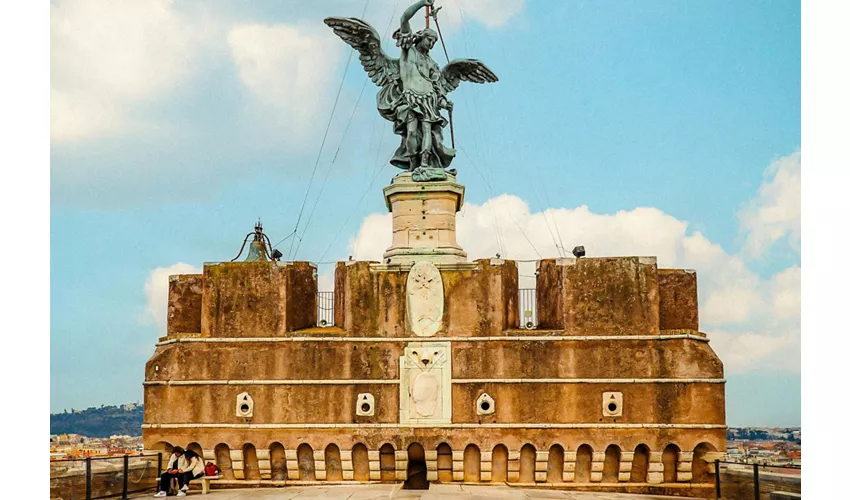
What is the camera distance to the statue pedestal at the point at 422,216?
84.9 ft

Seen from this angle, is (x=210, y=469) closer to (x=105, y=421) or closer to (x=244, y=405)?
(x=244, y=405)

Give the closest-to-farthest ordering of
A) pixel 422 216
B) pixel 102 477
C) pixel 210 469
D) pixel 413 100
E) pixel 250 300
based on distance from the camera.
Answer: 1. pixel 102 477
2. pixel 210 469
3. pixel 250 300
4. pixel 422 216
5. pixel 413 100

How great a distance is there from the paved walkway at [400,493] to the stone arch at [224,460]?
484mm

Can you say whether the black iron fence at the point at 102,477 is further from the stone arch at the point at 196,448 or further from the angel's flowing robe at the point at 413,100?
the angel's flowing robe at the point at 413,100

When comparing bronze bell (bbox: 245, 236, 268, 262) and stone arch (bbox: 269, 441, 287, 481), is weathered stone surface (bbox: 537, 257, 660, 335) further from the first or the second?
bronze bell (bbox: 245, 236, 268, 262)

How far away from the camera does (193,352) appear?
25.2m

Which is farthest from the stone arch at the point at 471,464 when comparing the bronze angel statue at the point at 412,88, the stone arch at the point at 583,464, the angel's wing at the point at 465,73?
the angel's wing at the point at 465,73

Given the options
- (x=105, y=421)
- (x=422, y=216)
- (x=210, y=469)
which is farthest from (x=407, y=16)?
(x=105, y=421)

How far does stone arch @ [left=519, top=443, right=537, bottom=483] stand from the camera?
24.4m

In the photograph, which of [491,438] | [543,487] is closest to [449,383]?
[491,438]

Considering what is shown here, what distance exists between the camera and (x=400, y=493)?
23.2 m

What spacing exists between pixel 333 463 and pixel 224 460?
2.73m

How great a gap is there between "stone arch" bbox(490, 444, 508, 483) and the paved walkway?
32 centimetres

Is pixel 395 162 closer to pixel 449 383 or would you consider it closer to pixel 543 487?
pixel 449 383
